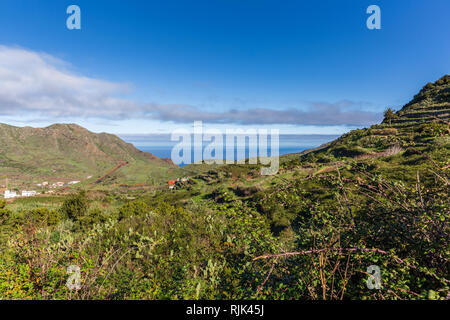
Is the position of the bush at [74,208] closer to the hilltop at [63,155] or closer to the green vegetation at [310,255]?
the green vegetation at [310,255]

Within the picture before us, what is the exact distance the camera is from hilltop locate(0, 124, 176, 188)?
108 m

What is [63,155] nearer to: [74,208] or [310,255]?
[74,208]

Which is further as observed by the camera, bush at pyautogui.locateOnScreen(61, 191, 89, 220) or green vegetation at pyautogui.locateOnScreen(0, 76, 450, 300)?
bush at pyautogui.locateOnScreen(61, 191, 89, 220)

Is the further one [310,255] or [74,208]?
[74,208]

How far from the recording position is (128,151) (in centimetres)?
18400

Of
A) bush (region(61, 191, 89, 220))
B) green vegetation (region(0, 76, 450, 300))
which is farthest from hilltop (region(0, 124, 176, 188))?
green vegetation (region(0, 76, 450, 300))

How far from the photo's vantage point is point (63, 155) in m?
149

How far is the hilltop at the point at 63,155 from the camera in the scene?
10838cm

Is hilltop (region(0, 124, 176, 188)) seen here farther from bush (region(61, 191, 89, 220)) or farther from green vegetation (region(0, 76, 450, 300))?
green vegetation (region(0, 76, 450, 300))

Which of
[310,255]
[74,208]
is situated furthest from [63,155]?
[310,255]
